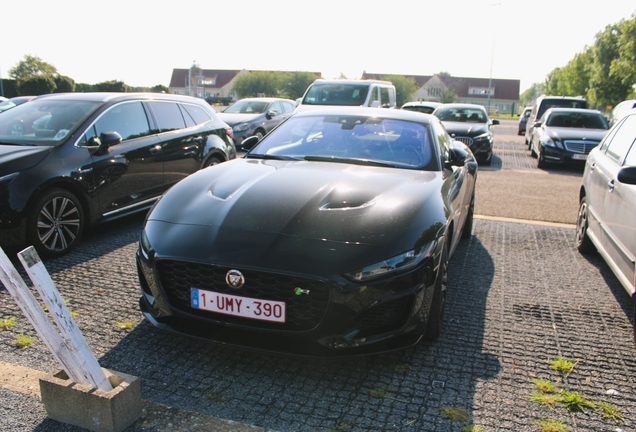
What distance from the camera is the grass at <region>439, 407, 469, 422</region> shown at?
267 cm

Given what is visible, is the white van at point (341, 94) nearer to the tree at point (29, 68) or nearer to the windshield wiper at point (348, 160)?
the windshield wiper at point (348, 160)

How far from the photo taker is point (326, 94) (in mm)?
14961

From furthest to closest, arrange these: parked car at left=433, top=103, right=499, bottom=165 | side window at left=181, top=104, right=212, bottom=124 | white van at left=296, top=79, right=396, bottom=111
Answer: white van at left=296, top=79, right=396, bottom=111, parked car at left=433, top=103, right=499, bottom=165, side window at left=181, top=104, right=212, bottom=124

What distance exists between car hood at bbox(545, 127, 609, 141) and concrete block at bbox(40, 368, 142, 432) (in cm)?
1317

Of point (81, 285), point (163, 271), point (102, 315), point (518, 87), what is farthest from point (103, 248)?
point (518, 87)

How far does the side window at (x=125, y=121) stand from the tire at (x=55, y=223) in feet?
2.71

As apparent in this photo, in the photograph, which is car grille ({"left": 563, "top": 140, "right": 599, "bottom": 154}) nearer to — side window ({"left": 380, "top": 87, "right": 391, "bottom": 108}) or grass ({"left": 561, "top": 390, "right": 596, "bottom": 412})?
side window ({"left": 380, "top": 87, "right": 391, "bottom": 108})

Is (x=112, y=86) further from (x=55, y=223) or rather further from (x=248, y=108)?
(x=55, y=223)

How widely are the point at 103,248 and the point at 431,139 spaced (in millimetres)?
3404

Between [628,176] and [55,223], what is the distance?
4.84 meters

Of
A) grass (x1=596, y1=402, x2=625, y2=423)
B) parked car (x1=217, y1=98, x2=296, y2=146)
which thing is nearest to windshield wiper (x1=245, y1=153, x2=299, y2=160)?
grass (x1=596, y1=402, x2=625, y2=423)

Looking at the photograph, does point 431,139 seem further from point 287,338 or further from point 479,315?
point 287,338

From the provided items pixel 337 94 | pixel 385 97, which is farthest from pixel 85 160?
pixel 385 97

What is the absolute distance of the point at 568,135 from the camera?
13.5 metres
